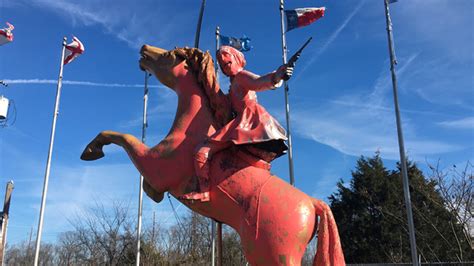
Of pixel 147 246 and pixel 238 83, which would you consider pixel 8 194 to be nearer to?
pixel 147 246

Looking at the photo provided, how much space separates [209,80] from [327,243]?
184 centimetres

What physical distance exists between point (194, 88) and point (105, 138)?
3.39 ft

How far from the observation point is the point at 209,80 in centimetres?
411

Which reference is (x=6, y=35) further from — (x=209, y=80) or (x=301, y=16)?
(x=209, y=80)

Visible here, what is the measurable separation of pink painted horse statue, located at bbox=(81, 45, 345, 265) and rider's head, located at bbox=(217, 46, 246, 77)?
129 mm

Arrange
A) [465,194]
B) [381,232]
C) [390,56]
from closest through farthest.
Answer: [390,56]
[465,194]
[381,232]

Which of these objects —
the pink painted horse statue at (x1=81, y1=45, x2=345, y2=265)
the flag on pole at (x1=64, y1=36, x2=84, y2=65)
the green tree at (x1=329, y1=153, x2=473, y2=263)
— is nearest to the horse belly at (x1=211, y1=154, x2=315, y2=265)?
the pink painted horse statue at (x1=81, y1=45, x2=345, y2=265)

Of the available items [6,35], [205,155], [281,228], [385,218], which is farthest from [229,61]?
[385,218]

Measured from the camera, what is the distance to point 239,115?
A: 3898 millimetres

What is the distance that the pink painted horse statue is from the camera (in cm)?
336

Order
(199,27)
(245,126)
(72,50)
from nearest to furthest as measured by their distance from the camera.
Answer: (245,126) → (199,27) → (72,50)

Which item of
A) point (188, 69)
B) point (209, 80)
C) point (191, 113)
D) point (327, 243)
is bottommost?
point (327, 243)

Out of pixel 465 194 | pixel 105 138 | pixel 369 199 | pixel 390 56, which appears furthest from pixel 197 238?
pixel 105 138

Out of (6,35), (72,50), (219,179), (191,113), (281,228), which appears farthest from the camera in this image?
(72,50)
